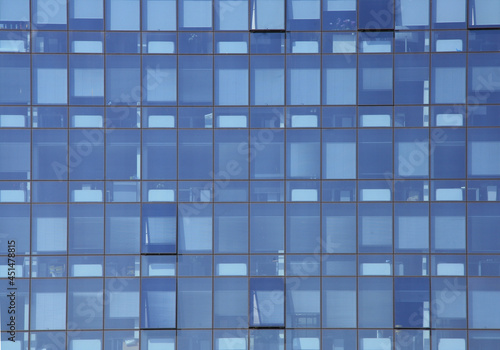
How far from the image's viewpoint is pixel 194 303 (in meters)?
14.2

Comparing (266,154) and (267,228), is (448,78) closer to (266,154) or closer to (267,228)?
(266,154)

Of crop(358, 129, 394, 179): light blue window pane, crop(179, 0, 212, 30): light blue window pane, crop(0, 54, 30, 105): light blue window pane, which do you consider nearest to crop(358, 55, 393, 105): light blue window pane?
crop(358, 129, 394, 179): light blue window pane

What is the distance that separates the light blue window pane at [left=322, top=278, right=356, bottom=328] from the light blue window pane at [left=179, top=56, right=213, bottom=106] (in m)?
6.98

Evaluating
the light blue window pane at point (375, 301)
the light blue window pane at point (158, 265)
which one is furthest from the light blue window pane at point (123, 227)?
the light blue window pane at point (375, 301)

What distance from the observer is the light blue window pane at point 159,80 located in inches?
563

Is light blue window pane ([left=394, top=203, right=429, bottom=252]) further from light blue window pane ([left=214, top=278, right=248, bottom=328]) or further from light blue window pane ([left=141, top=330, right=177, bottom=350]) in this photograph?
light blue window pane ([left=141, top=330, right=177, bottom=350])

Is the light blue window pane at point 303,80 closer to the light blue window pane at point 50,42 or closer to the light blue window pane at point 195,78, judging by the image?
the light blue window pane at point 195,78

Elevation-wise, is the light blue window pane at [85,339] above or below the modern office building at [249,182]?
below

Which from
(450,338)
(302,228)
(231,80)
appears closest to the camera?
(450,338)

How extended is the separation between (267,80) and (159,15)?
13.1ft

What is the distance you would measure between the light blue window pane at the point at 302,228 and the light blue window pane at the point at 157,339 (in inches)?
181

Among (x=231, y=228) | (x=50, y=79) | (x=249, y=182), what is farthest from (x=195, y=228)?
(x=50, y=79)

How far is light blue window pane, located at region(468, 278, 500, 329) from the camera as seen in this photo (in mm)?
14133

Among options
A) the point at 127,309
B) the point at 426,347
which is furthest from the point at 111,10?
the point at 426,347
